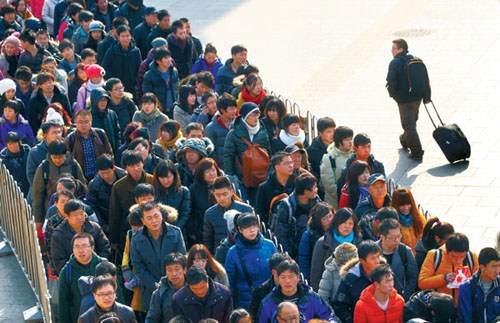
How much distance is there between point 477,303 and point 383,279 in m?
0.91

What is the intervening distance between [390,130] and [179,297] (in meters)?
9.01

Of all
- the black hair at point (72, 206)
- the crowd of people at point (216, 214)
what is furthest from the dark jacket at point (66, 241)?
the black hair at point (72, 206)

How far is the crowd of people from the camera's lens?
10711 mm

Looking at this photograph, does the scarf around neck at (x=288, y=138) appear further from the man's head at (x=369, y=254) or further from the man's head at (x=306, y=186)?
the man's head at (x=369, y=254)

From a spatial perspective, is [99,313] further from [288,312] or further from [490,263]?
[490,263]

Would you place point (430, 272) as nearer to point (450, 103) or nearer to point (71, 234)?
point (71, 234)

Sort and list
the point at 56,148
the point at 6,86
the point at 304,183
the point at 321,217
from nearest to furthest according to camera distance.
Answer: the point at 321,217 < the point at 304,183 < the point at 56,148 < the point at 6,86

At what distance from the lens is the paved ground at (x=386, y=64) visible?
1686 cm

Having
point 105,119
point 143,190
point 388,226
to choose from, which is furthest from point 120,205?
point 388,226

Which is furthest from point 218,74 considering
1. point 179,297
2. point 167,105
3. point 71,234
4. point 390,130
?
point 179,297

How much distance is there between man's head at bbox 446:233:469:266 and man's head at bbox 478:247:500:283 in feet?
1.39

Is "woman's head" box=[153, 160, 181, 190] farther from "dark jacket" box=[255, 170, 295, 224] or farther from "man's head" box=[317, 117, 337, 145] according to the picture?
"man's head" box=[317, 117, 337, 145]

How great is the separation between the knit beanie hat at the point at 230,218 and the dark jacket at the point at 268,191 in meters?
1.26

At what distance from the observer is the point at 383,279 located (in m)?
10.5
